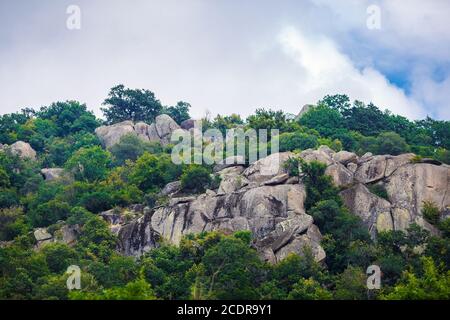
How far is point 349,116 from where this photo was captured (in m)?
Answer: 79.0

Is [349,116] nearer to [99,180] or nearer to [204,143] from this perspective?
[204,143]

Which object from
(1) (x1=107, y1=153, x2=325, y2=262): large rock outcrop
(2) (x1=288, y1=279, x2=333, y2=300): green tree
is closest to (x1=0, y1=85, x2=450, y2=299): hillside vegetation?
(2) (x1=288, y1=279, x2=333, y2=300): green tree

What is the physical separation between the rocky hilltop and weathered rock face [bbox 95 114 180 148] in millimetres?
21184

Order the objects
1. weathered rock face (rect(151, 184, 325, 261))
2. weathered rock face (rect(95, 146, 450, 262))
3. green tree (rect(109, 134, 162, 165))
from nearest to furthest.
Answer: weathered rock face (rect(151, 184, 325, 261)), weathered rock face (rect(95, 146, 450, 262)), green tree (rect(109, 134, 162, 165))

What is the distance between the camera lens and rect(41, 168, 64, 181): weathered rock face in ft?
231

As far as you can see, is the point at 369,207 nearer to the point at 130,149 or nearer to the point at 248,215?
the point at 248,215

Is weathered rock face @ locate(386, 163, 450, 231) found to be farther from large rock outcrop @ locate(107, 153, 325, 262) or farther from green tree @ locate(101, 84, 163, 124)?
green tree @ locate(101, 84, 163, 124)

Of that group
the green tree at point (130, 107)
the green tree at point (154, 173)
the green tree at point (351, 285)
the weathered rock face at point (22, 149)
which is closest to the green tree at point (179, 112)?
the green tree at point (130, 107)

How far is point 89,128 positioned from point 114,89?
13.7ft

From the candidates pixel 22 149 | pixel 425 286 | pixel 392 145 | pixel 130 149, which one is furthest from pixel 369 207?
pixel 22 149

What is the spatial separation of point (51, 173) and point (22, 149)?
7859 millimetres

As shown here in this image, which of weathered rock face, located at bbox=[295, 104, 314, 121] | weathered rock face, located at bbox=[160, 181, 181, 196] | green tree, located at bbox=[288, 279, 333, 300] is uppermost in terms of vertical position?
weathered rock face, located at bbox=[295, 104, 314, 121]

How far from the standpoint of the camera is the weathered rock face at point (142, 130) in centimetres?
8100
